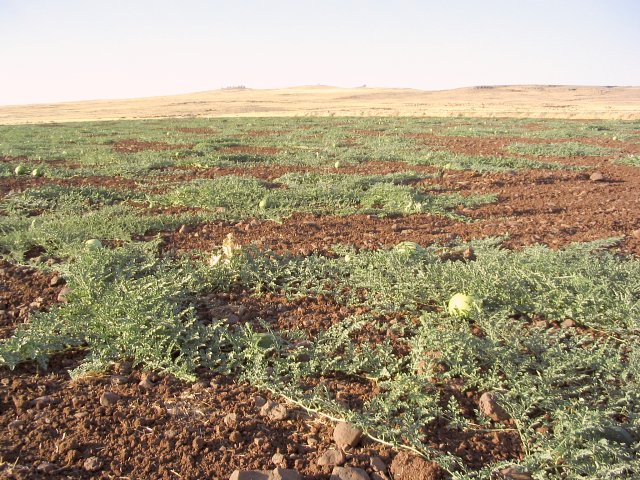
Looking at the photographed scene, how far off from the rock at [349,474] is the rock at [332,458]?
0.17 feet

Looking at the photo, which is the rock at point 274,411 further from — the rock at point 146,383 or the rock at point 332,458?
the rock at point 146,383

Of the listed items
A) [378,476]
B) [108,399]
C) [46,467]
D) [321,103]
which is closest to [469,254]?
[378,476]

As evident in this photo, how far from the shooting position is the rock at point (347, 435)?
2384mm

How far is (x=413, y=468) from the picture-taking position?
2.20 m

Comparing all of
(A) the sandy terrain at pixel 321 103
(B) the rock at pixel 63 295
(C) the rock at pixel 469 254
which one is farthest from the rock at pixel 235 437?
(A) the sandy terrain at pixel 321 103

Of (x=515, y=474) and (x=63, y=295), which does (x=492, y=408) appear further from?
(x=63, y=295)

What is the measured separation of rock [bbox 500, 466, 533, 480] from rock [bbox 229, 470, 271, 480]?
3.44 feet

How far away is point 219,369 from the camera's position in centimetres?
300

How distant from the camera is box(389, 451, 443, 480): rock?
7.07 ft

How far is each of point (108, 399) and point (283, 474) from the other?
1172 mm

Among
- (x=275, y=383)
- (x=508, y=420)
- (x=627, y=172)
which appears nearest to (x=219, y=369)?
(x=275, y=383)

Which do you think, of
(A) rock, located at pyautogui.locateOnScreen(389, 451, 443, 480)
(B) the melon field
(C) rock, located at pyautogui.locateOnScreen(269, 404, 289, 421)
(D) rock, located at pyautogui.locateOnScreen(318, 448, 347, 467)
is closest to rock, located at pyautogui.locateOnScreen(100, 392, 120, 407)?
(B) the melon field

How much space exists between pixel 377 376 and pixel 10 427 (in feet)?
6.46

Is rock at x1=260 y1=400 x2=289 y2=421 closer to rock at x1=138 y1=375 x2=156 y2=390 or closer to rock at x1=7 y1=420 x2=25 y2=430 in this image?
rock at x1=138 y1=375 x2=156 y2=390
